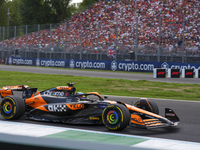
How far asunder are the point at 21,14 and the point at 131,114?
5460 cm

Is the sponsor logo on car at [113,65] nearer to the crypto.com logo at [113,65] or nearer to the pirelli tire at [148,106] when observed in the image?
the crypto.com logo at [113,65]

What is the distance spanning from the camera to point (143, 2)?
100ft

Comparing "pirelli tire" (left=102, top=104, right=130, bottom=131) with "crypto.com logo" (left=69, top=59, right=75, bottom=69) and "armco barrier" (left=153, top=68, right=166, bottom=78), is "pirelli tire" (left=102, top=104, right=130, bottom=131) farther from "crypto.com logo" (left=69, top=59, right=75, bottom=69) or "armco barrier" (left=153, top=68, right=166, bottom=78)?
"crypto.com logo" (left=69, top=59, right=75, bottom=69)

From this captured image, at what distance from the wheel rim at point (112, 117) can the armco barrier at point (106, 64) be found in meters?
16.3

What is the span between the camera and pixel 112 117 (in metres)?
5.43

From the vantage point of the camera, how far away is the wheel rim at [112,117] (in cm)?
538

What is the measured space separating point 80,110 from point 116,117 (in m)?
0.92

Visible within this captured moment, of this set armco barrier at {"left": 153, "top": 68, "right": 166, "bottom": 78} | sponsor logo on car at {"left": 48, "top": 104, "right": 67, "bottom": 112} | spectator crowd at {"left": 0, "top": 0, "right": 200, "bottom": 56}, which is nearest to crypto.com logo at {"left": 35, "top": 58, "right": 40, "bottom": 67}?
spectator crowd at {"left": 0, "top": 0, "right": 200, "bottom": 56}

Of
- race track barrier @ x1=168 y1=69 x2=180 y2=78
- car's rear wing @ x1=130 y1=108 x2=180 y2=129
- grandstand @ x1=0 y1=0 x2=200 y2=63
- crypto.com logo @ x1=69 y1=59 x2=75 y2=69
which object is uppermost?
grandstand @ x1=0 y1=0 x2=200 y2=63

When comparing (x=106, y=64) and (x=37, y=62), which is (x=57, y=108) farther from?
(x=37, y=62)

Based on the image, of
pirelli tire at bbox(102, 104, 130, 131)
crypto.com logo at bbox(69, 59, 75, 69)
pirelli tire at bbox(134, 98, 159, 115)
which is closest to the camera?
pirelli tire at bbox(102, 104, 130, 131)

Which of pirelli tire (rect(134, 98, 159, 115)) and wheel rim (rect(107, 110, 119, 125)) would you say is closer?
wheel rim (rect(107, 110, 119, 125))

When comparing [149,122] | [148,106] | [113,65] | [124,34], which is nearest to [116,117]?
[149,122]

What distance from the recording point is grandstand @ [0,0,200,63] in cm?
2255
